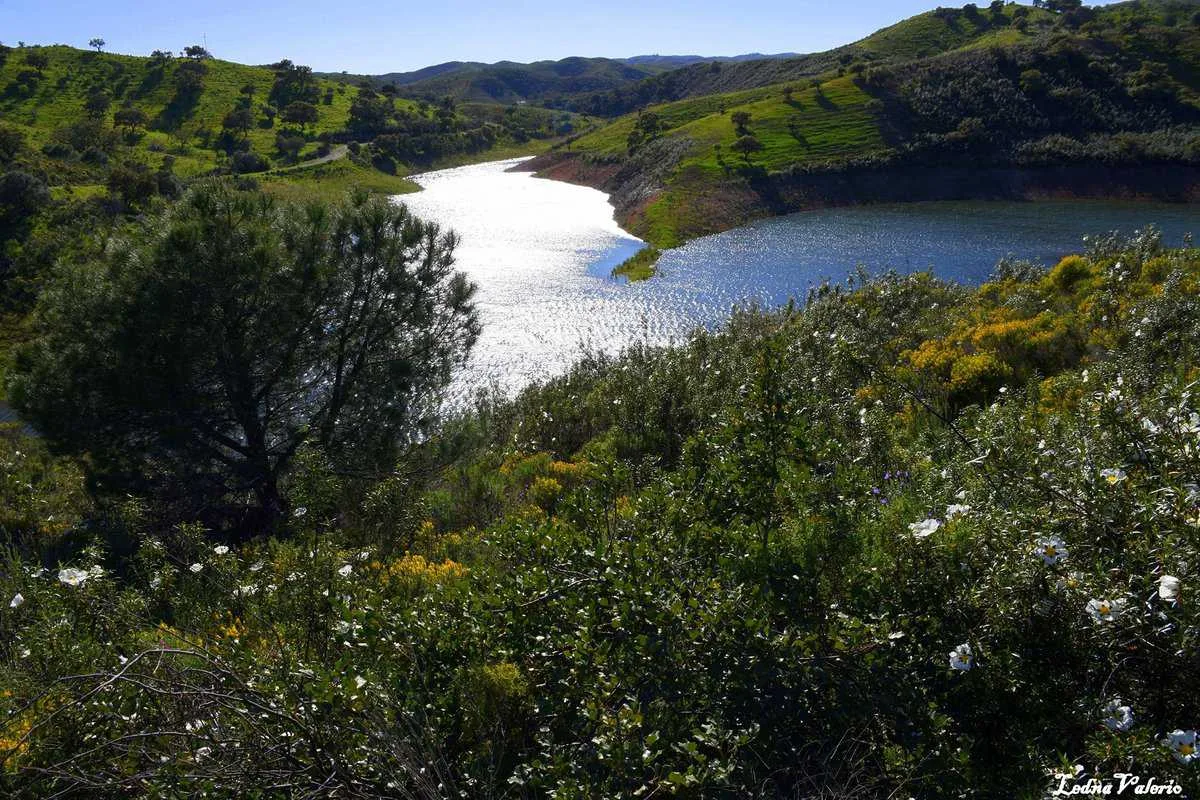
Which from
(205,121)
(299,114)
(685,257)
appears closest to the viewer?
(685,257)

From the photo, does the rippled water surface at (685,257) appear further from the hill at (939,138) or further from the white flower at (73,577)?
the white flower at (73,577)

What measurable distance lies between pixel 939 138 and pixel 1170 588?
5966cm

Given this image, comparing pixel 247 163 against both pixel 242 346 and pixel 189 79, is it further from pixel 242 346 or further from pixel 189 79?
pixel 242 346

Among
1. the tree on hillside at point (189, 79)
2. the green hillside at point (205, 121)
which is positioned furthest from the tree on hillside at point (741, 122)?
the tree on hillside at point (189, 79)

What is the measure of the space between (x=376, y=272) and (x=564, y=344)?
39.3ft

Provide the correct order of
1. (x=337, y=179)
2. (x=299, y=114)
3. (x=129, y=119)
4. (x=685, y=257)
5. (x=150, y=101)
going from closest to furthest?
(x=685, y=257) → (x=337, y=179) → (x=129, y=119) → (x=150, y=101) → (x=299, y=114)

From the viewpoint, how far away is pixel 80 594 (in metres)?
4.58

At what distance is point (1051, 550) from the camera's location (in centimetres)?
298

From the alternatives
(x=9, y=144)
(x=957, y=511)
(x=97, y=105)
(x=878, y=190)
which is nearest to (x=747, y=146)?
(x=878, y=190)

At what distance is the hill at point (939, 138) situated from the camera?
153 feet

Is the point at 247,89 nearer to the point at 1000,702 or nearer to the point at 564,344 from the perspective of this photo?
the point at 564,344

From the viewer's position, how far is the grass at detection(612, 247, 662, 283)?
102 ft

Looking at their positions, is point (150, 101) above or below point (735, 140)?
above

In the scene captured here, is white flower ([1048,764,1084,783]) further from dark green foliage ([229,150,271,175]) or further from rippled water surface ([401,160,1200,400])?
dark green foliage ([229,150,271,175])
